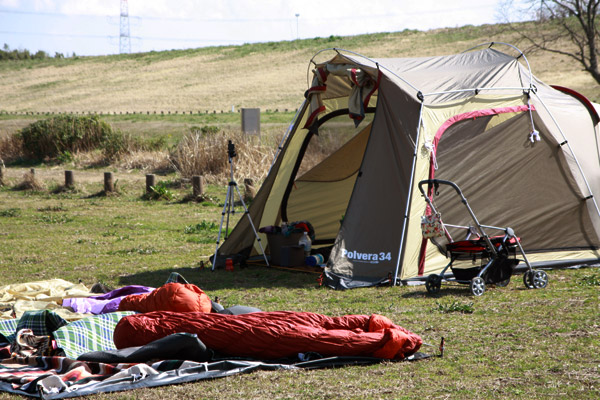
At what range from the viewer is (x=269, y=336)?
15.7ft

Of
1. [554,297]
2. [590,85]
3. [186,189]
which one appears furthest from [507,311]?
[590,85]

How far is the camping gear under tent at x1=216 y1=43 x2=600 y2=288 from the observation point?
764 centimetres

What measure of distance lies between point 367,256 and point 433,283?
0.85m

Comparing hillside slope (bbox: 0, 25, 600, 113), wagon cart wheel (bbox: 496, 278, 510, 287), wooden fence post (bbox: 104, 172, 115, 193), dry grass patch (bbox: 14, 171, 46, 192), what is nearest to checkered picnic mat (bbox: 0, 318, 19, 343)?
wagon cart wheel (bbox: 496, 278, 510, 287)

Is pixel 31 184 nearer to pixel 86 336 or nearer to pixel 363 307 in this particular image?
pixel 363 307

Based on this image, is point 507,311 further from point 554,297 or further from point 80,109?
point 80,109

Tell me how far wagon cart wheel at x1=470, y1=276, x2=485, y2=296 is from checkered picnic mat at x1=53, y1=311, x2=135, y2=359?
3.36 m

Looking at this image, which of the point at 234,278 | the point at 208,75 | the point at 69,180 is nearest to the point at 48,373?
the point at 234,278

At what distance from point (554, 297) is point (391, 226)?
1.79 metres

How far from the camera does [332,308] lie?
650cm

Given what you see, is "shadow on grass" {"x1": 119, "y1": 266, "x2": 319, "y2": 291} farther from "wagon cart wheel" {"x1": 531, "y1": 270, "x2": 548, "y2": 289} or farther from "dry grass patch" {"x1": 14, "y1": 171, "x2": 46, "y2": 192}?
"dry grass patch" {"x1": 14, "y1": 171, "x2": 46, "y2": 192}

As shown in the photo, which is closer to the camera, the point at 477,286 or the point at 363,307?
the point at 363,307

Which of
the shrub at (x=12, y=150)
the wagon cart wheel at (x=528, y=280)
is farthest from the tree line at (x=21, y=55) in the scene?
the wagon cart wheel at (x=528, y=280)

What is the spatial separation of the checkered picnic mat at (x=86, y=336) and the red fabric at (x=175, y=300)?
313 mm
